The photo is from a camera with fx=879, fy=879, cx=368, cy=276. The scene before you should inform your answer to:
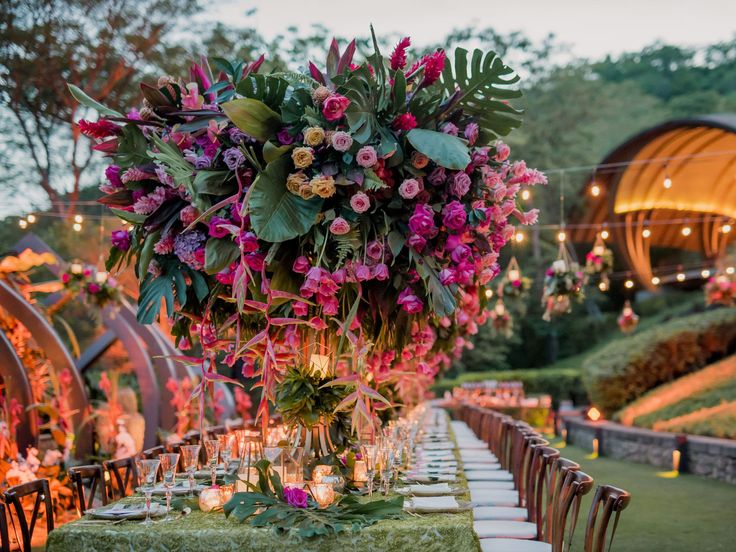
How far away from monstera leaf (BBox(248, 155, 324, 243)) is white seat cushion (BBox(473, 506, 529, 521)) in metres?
2.53

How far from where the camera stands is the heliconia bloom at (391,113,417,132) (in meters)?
3.85

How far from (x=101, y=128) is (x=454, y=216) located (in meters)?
1.69

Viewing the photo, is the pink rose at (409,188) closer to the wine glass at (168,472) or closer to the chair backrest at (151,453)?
the wine glass at (168,472)

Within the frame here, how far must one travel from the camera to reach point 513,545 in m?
4.51

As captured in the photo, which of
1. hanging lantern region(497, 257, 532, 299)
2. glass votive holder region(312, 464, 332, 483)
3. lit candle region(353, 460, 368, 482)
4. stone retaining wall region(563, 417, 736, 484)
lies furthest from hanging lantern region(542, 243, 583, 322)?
glass votive holder region(312, 464, 332, 483)

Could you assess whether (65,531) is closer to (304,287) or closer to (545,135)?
(304,287)

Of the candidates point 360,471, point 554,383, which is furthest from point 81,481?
point 554,383

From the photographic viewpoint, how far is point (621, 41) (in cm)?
3638

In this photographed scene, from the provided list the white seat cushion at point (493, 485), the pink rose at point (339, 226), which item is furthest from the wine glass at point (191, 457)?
the white seat cushion at point (493, 485)

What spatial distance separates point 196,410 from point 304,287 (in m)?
7.61

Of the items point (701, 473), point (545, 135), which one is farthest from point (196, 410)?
point (545, 135)

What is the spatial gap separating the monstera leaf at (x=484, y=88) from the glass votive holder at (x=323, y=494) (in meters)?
1.80

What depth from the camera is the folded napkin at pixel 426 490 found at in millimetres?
4125

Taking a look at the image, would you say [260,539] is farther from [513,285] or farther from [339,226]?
[513,285]
